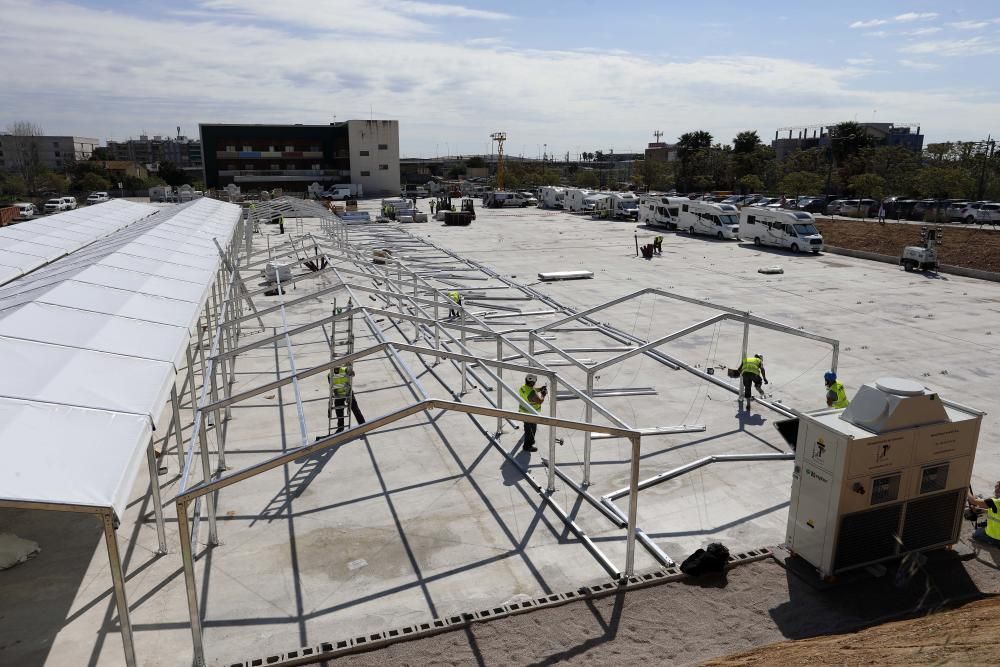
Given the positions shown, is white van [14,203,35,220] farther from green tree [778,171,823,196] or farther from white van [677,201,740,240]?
green tree [778,171,823,196]

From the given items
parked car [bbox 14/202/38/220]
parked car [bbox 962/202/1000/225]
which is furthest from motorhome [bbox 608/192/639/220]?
parked car [bbox 14/202/38/220]

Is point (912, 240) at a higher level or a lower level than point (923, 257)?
higher

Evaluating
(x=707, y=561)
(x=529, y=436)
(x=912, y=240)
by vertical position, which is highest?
(x=912, y=240)

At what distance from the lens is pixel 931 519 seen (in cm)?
888

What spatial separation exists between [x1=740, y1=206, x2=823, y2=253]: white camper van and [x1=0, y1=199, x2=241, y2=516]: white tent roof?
108 ft

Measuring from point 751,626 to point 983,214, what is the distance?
172 feet

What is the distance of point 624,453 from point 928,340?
13.1 meters

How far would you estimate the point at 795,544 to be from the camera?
29.3 feet

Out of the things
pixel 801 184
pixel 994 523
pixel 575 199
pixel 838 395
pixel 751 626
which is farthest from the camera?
pixel 575 199

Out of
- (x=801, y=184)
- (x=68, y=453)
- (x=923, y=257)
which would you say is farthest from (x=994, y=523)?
(x=801, y=184)

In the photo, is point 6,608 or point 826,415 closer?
point 6,608

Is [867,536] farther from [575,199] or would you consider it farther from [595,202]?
[575,199]

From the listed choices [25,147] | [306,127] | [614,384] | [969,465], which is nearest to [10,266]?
[614,384]

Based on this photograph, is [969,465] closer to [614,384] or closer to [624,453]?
[624,453]
